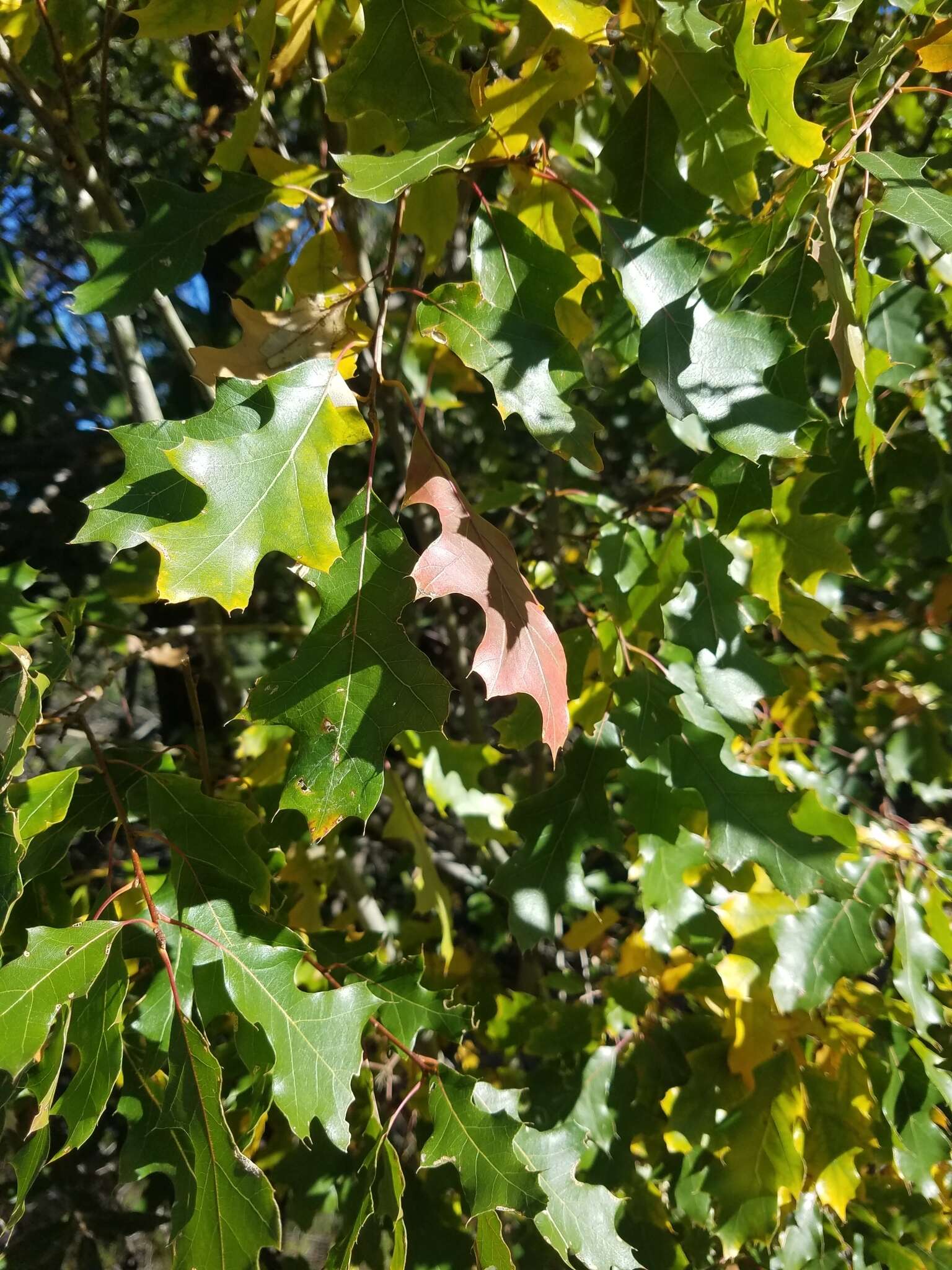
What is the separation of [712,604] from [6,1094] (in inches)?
35.6

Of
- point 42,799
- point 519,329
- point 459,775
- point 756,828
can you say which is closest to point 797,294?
point 519,329

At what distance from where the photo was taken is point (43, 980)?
0.73 metres

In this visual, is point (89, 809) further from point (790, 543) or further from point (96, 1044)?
point (790, 543)

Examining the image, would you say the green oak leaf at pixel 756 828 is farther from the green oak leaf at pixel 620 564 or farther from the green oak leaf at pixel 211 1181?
the green oak leaf at pixel 211 1181

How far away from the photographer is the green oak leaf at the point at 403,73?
2.71 ft

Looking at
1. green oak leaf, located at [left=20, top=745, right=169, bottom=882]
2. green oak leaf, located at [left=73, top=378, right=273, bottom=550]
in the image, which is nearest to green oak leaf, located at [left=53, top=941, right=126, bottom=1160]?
green oak leaf, located at [left=20, top=745, right=169, bottom=882]

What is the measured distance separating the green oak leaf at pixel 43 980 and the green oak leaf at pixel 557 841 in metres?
0.49

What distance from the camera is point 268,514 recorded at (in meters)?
0.73

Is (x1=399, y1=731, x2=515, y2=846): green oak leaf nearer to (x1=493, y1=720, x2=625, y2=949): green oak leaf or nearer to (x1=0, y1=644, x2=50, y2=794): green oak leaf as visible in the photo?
(x1=493, y1=720, x2=625, y2=949): green oak leaf

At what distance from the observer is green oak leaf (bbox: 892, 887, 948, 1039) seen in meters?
1.19

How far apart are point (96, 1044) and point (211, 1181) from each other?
149 millimetres

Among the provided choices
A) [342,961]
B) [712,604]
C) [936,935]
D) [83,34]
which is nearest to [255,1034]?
[342,961]

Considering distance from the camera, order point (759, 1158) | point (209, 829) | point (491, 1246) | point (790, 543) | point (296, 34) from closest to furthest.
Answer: point (491, 1246)
point (209, 829)
point (296, 34)
point (759, 1158)
point (790, 543)

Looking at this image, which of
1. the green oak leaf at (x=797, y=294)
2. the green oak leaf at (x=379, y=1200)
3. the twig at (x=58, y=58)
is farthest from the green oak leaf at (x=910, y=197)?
the green oak leaf at (x=379, y=1200)
